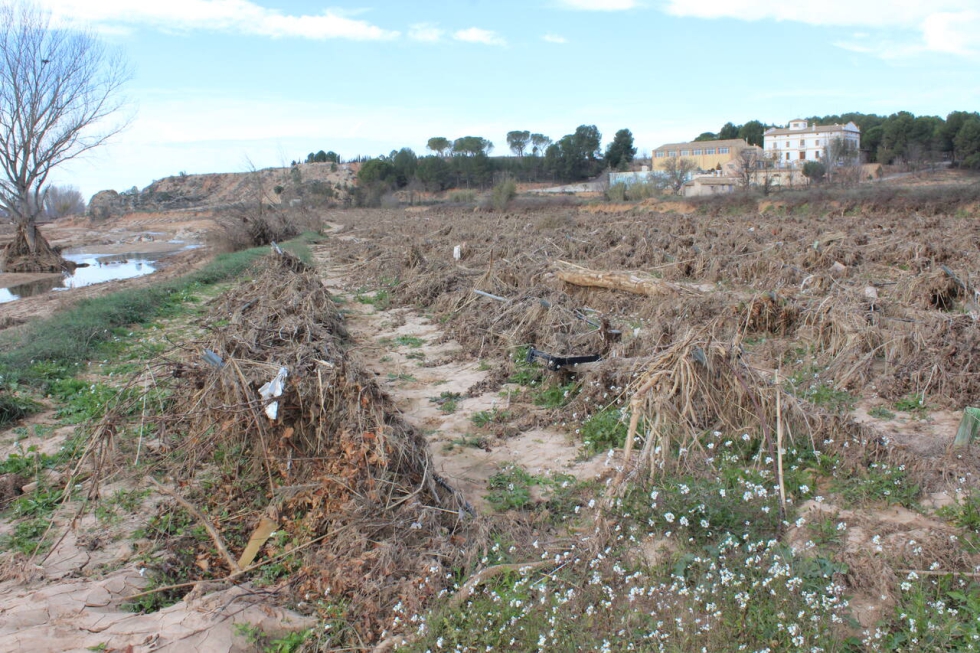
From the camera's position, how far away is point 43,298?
50.6 feet

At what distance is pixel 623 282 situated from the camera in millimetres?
10281

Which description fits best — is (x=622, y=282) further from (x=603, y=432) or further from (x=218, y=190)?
(x=218, y=190)

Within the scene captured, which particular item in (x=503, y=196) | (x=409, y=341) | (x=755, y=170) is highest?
(x=755, y=170)

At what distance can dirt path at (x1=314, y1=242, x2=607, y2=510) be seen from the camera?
491cm

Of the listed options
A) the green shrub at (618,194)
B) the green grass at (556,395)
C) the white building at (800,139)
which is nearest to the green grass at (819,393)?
the green grass at (556,395)

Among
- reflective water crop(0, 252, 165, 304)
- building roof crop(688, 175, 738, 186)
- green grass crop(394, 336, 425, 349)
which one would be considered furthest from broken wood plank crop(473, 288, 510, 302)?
building roof crop(688, 175, 738, 186)

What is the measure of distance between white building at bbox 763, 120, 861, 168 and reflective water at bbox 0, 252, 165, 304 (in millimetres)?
62812

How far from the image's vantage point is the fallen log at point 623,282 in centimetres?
965

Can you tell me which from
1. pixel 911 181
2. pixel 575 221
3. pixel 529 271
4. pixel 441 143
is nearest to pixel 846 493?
pixel 529 271

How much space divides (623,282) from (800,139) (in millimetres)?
76141

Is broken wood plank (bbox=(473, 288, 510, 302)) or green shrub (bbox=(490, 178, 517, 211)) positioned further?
green shrub (bbox=(490, 178, 517, 211))

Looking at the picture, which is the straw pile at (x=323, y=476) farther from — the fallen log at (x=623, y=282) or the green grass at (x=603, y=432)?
the fallen log at (x=623, y=282)

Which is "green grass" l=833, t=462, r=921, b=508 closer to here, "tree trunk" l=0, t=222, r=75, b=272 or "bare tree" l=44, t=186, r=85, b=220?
"tree trunk" l=0, t=222, r=75, b=272

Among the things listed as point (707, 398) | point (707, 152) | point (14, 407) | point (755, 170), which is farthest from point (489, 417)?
point (707, 152)
